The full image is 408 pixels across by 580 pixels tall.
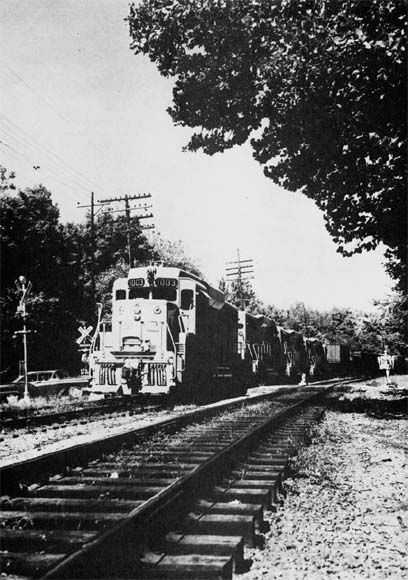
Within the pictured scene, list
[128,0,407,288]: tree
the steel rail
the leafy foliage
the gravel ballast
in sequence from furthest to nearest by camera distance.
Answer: the leafy foliage → [128,0,407,288]: tree → the gravel ballast → the steel rail

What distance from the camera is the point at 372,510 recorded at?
496cm

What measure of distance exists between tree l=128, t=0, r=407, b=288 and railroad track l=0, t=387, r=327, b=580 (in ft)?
21.4

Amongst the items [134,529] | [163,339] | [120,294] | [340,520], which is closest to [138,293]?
[120,294]

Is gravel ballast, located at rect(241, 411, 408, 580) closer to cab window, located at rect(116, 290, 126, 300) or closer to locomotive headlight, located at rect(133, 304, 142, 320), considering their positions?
locomotive headlight, located at rect(133, 304, 142, 320)

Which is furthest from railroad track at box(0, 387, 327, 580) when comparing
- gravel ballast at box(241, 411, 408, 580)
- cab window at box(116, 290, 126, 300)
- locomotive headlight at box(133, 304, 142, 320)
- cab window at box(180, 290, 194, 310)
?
cab window at box(116, 290, 126, 300)

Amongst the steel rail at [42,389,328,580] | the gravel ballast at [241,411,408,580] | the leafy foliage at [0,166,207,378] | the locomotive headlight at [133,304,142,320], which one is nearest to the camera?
the steel rail at [42,389,328,580]

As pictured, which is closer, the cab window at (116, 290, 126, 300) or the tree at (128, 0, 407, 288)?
the tree at (128, 0, 407, 288)

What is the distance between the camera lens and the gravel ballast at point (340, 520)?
354 cm

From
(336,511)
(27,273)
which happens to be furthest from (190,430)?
(27,273)

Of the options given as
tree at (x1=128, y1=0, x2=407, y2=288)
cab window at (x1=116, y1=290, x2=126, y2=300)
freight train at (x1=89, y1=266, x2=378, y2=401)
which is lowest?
freight train at (x1=89, y1=266, x2=378, y2=401)

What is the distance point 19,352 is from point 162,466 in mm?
27140

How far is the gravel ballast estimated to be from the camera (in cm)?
354

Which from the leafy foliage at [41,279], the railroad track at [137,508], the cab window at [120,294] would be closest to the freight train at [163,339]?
the cab window at [120,294]

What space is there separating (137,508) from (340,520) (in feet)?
5.71
